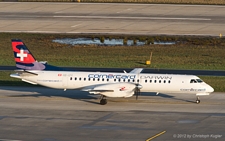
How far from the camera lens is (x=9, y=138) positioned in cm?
3409

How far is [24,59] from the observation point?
46.2m

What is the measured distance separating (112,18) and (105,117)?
5102cm

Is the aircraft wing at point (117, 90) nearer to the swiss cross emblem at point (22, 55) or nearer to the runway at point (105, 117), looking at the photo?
the runway at point (105, 117)

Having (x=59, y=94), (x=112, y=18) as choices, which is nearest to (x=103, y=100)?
(x=59, y=94)

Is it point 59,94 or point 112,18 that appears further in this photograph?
point 112,18

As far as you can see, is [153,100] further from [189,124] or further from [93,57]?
[93,57]

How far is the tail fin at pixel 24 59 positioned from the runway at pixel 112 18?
114 feet

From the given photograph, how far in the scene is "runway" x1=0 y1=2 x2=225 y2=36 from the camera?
269 feet

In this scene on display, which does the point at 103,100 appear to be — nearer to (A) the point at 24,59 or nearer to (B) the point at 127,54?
(A) the point at 24,59

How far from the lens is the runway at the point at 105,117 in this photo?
35031mm

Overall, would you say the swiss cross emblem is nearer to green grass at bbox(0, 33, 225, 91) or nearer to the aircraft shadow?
the aircraft shadow

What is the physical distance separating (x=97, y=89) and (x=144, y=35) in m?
36.7

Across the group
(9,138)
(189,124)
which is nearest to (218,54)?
(189,124)

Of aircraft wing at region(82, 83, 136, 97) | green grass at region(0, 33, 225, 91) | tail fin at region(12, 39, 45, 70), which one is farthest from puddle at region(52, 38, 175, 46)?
aircraft wing at region(82, 83, 136, 97)
